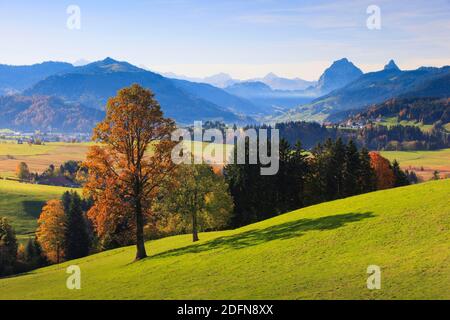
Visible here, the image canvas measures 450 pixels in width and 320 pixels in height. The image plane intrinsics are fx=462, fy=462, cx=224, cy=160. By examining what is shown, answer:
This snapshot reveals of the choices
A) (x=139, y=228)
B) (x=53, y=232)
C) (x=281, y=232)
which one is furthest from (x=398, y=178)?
(x=53, y=232)

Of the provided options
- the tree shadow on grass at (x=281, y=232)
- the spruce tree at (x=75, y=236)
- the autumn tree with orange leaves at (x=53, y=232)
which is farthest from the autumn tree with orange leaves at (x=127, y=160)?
the spruce tree at (x=75, y=236)

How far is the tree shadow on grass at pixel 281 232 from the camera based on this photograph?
43406mm

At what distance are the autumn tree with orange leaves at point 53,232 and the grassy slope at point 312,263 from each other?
5785 cm

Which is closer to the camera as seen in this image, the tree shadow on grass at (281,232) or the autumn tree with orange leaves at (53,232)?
the tree shadow on grass at (281,232)

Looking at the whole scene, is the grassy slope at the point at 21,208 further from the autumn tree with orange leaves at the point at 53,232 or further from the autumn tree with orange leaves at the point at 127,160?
the autumn tree with orange leaves at the point at 127,160

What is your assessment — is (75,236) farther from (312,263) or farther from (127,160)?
(312,263)

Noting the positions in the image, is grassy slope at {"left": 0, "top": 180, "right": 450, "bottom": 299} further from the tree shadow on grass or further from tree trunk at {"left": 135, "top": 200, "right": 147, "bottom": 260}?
tree trunk at {"left": 135, "top": 200, "right": 147, "bottom": 260}

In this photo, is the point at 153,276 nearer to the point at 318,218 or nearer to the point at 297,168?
the point at 318,218

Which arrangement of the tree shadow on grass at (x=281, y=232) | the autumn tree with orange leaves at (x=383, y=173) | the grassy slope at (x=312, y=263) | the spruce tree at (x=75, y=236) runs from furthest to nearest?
the autumn tree with orange leaves at (x=383, y=173) → the spruce tree at (x=75, y=236) → the tree shadow on grass at (x=281, y=232) → the grassy slope at (x=312, y=263)

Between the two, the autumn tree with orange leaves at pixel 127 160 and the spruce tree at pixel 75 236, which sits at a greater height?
the autumn tree with orange leaves at pixel 127 160

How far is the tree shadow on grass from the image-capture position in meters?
43.4

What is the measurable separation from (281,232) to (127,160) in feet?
57.0

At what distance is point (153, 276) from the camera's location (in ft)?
125

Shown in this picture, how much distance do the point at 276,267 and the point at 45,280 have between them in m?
26.7
